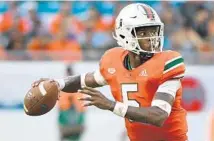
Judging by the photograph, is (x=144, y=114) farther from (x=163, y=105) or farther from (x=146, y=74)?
(x=146, y=74)

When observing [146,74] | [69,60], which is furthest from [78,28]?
[146,74]

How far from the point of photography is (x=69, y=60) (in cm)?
948

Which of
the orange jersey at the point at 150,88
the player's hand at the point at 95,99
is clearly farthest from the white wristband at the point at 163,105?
the player's hand at the point at 95,99

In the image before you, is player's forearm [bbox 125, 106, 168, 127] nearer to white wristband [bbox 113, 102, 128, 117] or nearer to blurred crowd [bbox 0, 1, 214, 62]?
white wristband [bbox 113, 102, 128, 117]

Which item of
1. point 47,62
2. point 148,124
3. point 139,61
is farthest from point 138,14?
point 47,62

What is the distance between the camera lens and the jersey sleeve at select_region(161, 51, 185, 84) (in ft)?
16.9

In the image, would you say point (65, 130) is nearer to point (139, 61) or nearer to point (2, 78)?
point (2, 78)

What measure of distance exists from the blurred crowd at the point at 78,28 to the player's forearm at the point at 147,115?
460 cm

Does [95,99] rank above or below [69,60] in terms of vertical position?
above

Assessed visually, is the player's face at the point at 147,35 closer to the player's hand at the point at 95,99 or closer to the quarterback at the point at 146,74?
the quarterback at the point at 146,74

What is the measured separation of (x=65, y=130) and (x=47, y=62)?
85 centimetres

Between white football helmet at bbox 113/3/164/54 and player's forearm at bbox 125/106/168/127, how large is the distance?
1.53 ft

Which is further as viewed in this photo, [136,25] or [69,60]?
[69,60]

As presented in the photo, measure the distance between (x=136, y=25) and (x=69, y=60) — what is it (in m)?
4.26
